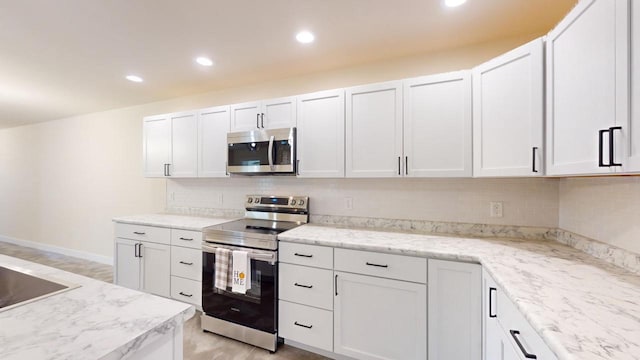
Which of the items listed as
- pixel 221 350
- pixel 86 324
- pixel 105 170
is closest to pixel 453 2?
pixel 86 324

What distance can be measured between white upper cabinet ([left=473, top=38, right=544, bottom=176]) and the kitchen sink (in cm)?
236

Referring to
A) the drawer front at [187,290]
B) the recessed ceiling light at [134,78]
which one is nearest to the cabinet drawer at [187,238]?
the drawer front at [187,290]

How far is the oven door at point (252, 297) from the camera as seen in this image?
2.08 meters

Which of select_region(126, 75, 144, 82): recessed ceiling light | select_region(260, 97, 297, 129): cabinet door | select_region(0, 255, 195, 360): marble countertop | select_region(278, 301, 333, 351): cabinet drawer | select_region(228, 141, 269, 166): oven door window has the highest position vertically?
select_region(126, 75, 144, 82): recessed ceiling light

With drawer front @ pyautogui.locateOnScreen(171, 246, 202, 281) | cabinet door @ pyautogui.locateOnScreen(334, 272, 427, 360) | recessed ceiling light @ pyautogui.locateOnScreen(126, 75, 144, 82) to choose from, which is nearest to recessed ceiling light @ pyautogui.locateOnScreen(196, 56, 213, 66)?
recessed ceiling light @ pyautogui.locateOnScreen(126, 75, 144, 82)

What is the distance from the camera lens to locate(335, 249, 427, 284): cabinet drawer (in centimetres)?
170

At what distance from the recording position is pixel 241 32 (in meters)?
2.00

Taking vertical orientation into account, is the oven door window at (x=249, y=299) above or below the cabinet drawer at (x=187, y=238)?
below

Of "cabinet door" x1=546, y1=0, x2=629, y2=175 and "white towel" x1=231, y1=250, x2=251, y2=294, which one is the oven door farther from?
"cabinet door" x1=546, y1=0, x2=629, y2=175

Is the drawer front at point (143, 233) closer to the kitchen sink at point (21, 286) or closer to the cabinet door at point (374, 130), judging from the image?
the kitchen sink at point (21, 286)

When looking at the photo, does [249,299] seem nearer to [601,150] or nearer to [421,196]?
[421,196]

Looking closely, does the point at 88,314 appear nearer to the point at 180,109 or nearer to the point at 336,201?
the point at 336,201

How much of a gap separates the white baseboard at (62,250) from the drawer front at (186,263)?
2414 mm

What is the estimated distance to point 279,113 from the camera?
2.55 metres
